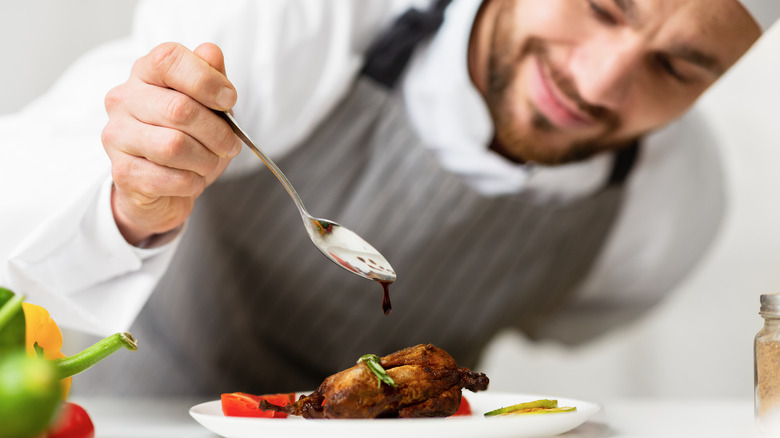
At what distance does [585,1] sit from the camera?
38.8 inches

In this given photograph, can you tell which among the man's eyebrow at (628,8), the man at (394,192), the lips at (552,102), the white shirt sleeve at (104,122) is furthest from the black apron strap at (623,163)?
the white shirt sleeve at (104,122)

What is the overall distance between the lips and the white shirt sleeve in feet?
0.91

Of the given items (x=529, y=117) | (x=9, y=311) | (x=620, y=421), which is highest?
(x=529, y=117)

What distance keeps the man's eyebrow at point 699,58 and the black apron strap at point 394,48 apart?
0.40m

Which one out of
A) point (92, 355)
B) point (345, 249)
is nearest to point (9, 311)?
point (92, 355)

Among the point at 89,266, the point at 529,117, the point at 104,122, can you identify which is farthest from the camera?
the point at 529,117

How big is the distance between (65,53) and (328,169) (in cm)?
113

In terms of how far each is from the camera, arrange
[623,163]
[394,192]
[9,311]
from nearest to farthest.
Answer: [9,311]
[394,192]
[623,163]

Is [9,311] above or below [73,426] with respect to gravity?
above

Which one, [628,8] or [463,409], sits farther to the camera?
[628,8]

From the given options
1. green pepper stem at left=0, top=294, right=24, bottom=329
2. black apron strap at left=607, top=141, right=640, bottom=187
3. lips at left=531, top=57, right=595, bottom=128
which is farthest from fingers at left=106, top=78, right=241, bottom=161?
black apron strap at left=607, top=141, right=640, bottom=187

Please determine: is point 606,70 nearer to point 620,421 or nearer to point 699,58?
point 699,58

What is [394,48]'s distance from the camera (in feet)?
3.84

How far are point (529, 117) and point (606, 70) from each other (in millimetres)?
153
